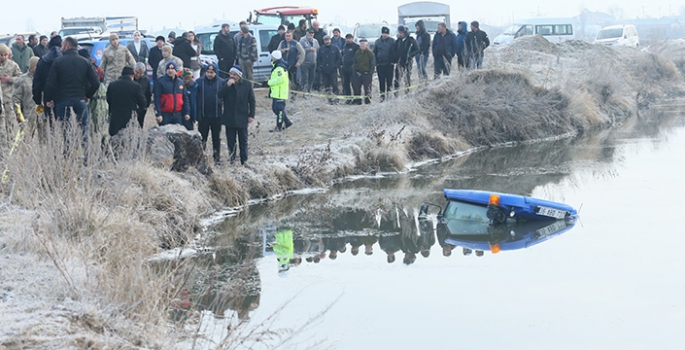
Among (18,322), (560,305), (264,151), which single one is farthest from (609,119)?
(18,322)

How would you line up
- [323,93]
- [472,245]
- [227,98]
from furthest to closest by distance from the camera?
[323,93]
[227,98]
[472,245]

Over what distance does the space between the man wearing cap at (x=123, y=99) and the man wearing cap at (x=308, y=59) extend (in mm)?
8169

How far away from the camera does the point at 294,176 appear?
613 inches

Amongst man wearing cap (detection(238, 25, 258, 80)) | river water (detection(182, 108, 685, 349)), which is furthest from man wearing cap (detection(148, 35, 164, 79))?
river water (detection(182, 108, 685, 349))

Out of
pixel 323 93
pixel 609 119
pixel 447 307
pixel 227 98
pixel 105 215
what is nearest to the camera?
pixel 447 307

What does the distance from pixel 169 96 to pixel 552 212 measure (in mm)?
5731

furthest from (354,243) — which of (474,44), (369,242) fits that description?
(474,44)

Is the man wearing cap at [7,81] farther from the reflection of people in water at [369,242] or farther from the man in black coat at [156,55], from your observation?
the man in black coat at [156,55]

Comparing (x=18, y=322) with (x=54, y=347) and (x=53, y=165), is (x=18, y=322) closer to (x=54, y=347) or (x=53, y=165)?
(x=54, y=347)

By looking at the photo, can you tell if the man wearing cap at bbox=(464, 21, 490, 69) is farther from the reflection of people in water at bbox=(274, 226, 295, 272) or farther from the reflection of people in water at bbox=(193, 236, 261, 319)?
the reflection of people in water at bbox=(193, 236, 261, 319)

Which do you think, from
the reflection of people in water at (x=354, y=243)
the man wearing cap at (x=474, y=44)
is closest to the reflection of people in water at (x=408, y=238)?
the reflection of people in water at (x=354, y=243)

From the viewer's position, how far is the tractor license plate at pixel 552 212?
12.8 meters

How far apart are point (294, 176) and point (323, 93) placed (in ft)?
22.5

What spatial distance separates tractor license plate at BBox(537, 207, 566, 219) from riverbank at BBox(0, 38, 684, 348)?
166 inches
